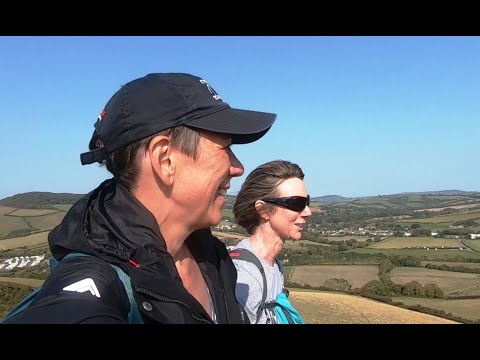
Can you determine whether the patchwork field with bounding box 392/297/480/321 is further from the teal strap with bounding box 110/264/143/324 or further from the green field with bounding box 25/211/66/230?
the green field with bounding box 25/211/66/230

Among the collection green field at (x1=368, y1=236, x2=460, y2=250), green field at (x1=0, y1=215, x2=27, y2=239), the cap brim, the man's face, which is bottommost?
green field at (x1=368, y1=236, x2=460, y2=250)

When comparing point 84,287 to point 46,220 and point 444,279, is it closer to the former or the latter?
point 444,279

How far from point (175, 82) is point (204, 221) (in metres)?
0.69

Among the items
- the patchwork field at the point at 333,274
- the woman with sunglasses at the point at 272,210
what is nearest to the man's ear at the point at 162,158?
the woman with sunglasses at the point at 272,210

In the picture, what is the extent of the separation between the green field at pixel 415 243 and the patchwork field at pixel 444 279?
784cm

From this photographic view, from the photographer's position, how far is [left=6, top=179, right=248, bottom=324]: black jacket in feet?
3.66

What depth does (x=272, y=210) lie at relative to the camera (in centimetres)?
421

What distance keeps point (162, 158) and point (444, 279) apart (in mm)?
33504

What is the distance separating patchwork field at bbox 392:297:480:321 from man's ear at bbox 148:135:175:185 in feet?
69.2

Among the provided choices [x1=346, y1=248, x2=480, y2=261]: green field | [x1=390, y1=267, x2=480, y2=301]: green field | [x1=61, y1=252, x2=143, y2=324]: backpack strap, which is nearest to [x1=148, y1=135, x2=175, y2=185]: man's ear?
[x1=61, y1=252, x2=143, y2=324]: backpack strap

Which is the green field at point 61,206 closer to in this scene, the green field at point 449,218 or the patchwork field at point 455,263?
the patchwork field at point 455,263

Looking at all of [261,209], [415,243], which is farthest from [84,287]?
[415,243]
